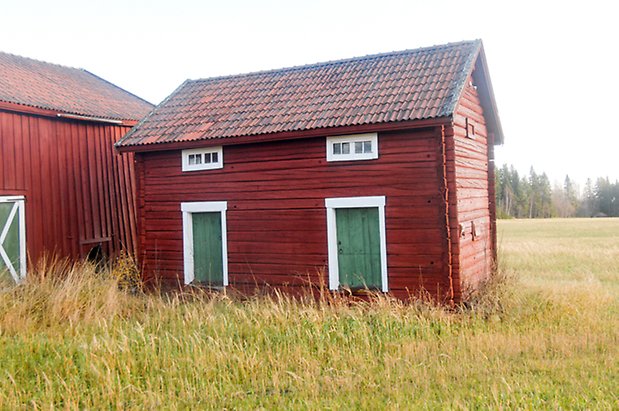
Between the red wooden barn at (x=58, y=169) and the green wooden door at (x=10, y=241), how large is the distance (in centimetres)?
2

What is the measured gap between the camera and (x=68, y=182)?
565 inches

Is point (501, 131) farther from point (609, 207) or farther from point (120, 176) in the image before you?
point (609, 207)

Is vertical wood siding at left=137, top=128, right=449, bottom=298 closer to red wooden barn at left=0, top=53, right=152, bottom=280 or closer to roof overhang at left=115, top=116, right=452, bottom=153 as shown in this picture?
roof overhang at left=115, top=116, right=452, bottom=153

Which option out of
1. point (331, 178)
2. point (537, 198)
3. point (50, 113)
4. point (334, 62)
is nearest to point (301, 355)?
point (331, 178)

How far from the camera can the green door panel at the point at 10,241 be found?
12.6m

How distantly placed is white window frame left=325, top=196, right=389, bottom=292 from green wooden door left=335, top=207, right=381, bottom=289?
91mm

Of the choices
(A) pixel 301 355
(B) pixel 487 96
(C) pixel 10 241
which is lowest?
(A) pixel 301 355

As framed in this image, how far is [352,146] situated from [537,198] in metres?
84.1

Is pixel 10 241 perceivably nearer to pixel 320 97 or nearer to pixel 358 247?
pixel 320 97

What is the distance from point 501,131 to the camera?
1421cm

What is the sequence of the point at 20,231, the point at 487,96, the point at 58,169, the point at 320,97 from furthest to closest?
1. the point at 58,169
2. the point at 487,96
3. the point at 20,231
4. the point at 320,97

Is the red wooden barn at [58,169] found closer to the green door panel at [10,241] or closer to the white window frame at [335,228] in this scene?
the green door panel at [10,241]

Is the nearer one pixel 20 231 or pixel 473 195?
pixel 473 195

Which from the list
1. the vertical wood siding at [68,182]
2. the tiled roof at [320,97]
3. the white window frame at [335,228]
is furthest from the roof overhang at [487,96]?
the vertical wood siding at [68,182]
